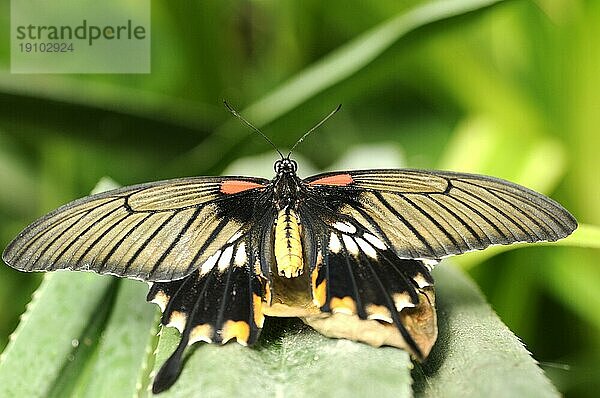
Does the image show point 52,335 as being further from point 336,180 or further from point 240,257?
point 336,180

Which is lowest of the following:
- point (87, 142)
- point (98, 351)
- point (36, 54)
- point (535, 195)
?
point (98, 351)

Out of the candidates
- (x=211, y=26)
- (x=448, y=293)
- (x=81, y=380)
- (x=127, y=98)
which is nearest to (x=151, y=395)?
(x=81, y=380)

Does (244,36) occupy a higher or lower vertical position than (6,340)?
higher

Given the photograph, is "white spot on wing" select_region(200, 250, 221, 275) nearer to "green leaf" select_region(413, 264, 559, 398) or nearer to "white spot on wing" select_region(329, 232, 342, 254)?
"white spot on wing" select_region(329, 232, 342, 254)

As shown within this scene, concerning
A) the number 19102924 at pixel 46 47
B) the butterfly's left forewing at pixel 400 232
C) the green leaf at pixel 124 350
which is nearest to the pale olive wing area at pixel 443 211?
the butterfly's left forewing at pixel 400 232

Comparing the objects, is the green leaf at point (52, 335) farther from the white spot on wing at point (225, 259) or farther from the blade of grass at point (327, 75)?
the blade of grass at point (327, 75)

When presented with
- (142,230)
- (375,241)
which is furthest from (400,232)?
(142,230)

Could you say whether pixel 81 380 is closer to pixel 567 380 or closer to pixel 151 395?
pixel 151 395

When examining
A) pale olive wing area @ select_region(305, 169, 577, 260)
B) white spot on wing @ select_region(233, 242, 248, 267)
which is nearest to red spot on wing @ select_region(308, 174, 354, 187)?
pale olive wing area @ select_region(305, 169, 577, 260)
